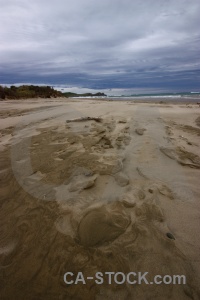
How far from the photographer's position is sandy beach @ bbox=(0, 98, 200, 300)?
4.14 feet

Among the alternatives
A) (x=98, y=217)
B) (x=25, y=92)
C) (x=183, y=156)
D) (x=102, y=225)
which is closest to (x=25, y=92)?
(x=25, y=92)

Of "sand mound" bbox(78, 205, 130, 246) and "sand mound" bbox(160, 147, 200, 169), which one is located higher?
"sand mound" bbox(160, 147, 200, 169)

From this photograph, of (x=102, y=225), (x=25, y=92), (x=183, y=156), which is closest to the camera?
(x=102, y=225)

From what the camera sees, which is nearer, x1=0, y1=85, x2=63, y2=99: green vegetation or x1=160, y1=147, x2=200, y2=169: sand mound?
x1=160, y1=147, x2=200, y2=169: sand mound

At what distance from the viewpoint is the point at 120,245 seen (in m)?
1.47

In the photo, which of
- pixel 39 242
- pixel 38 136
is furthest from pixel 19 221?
pixel 38 136

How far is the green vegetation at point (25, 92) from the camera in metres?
14.8

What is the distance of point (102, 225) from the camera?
1615 mm

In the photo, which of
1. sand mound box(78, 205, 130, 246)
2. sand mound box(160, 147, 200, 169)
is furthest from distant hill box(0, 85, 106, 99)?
Answer: sand mound box(78, 205, 130, 246)

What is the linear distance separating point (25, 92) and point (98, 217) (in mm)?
17344

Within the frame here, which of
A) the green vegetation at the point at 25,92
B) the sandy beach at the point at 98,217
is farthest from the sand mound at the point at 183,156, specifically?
the green vegetation at the point at 25,92

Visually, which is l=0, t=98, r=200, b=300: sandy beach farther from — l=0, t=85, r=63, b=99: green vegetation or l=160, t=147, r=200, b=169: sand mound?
l=0, t=85, r=63, b=99: green vegetation

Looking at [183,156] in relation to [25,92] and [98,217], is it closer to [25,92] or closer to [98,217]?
[98,217]

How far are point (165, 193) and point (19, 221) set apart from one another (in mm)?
1423
